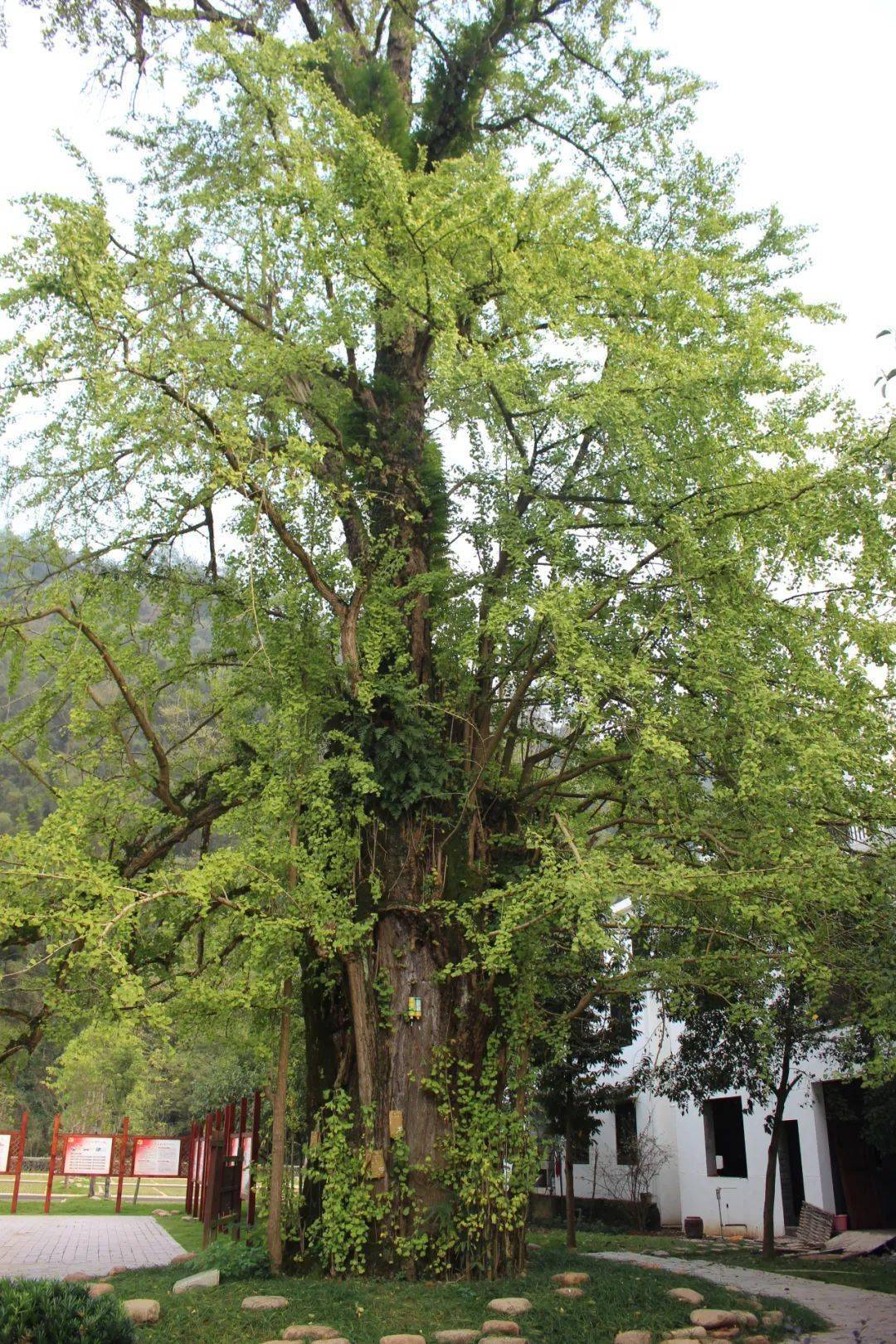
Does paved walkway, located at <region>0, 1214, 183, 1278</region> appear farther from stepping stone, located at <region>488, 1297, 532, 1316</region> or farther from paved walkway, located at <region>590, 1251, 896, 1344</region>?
paved walkway, located at <region>590, 1251, 896, 1344</region>

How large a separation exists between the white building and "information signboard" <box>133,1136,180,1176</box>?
30.1 ft

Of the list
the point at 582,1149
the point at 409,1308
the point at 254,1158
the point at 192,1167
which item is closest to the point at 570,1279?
the point at 409,1308

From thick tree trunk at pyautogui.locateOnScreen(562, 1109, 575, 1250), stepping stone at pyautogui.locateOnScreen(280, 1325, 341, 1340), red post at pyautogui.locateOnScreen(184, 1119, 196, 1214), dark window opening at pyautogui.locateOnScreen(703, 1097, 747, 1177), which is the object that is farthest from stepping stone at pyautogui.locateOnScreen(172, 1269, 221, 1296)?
dark window opening at pyautogui.locateOnScreen(703, 1097, 747, 1177)

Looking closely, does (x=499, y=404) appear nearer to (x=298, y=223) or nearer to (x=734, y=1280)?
(x=298, y=223)

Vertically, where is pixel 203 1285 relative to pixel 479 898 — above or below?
below

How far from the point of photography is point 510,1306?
798cm

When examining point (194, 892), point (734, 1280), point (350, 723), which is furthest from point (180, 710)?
point (734, 1280)

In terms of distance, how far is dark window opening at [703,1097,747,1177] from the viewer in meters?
22.4

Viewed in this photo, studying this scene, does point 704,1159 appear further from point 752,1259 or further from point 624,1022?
point 752,1259

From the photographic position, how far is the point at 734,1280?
11609 mm

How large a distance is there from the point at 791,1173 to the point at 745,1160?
189cm

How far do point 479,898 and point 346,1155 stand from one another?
8.81ft

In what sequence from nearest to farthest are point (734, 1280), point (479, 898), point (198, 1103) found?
1. point (479, 898)
2. point (734, 1280)
3. point (198, 1103)

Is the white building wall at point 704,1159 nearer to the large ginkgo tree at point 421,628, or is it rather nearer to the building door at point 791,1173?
the building door at point 791,1173
